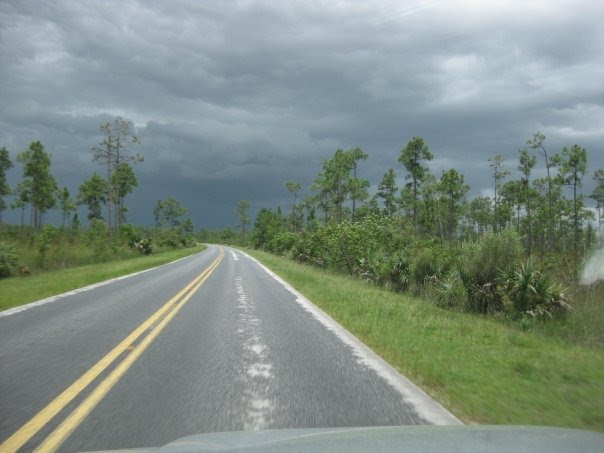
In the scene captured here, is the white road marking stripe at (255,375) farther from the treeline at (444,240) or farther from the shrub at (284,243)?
the shrub at (284,243)

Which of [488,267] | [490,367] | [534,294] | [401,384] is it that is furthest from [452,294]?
[401,384]

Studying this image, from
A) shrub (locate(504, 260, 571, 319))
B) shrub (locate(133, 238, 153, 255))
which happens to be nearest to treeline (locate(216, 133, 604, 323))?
shrub (locate(504, 260, 571, 319))

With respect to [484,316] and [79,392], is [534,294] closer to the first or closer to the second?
[484,316]

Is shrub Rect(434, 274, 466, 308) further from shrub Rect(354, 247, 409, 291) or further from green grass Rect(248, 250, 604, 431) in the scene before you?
shrub Rect(354, 247, 409, 291)

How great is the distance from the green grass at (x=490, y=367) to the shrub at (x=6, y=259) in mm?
16968

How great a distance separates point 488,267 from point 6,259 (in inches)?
763

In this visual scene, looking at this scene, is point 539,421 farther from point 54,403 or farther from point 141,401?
point 54,403

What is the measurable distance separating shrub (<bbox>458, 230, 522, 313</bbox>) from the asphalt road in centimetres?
555

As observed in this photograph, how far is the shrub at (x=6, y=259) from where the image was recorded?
73.8 ft

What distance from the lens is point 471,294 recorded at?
49.8ft

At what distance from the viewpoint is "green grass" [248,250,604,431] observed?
A: 5.26m

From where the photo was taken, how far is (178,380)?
632cm

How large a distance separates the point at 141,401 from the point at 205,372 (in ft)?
4.55

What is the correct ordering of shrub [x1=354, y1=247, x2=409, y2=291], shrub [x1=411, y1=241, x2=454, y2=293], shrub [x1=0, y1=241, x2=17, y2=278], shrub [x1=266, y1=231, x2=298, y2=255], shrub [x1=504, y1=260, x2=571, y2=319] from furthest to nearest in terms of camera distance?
1. shrub [x1=266, y1=231, x2=298, y2=255]
2. shrub [x1=0, y1=241, x2=17, y2=278]
3. shrub [x1=354, y1=247, x2=409, y2=291]
4. shrub [x1=411, y1=241, x2=454, y2=293]
5. shrub [x1=504, y1=260, x2=571, y2=319]
